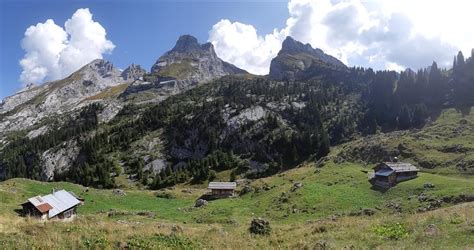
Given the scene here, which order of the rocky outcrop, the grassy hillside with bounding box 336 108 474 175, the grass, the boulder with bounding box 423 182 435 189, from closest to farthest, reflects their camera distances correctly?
the grass
the boulder with bounding box 423 182 435 189
the grassy hillside with bounding box 336 108 474 175
the rocky outcrop

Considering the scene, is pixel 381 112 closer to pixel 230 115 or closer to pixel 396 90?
pixel 396 90

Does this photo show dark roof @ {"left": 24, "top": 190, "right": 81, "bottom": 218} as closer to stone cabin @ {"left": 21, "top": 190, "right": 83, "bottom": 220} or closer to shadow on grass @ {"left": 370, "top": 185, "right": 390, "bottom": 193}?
stone cabin @ {"left": 21, "top": 190, "right": 83, "bottom": 220}

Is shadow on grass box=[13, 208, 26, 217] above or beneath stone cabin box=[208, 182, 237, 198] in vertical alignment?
above

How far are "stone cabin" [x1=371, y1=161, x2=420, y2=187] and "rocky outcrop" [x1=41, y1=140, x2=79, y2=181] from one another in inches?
5326

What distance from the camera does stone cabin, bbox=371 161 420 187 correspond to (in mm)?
68875

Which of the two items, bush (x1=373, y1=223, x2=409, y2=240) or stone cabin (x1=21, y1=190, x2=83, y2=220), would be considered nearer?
bush (x1=373, y1=223, x2=409, y2=240)

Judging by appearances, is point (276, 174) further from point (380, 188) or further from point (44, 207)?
point (44, 207)

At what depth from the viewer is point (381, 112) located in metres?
166

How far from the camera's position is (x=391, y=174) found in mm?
69500

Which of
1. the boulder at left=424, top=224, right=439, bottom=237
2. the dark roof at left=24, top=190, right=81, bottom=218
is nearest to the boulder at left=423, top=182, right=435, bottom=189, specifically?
the boulder at left=424, top=224, right=439, bottom=237

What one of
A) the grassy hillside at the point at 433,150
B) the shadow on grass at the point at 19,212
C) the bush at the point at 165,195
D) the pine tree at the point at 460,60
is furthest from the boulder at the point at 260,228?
the pine tree at the point at 460,60

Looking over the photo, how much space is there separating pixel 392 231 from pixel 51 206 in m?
45.4

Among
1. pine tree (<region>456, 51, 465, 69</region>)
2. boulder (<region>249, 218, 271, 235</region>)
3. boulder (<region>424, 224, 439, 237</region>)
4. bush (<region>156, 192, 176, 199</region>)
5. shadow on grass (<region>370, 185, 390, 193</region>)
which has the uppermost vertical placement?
pine tree (<region>456, 51, 465, 69</region>)

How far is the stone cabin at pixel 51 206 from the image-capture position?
4865cm
